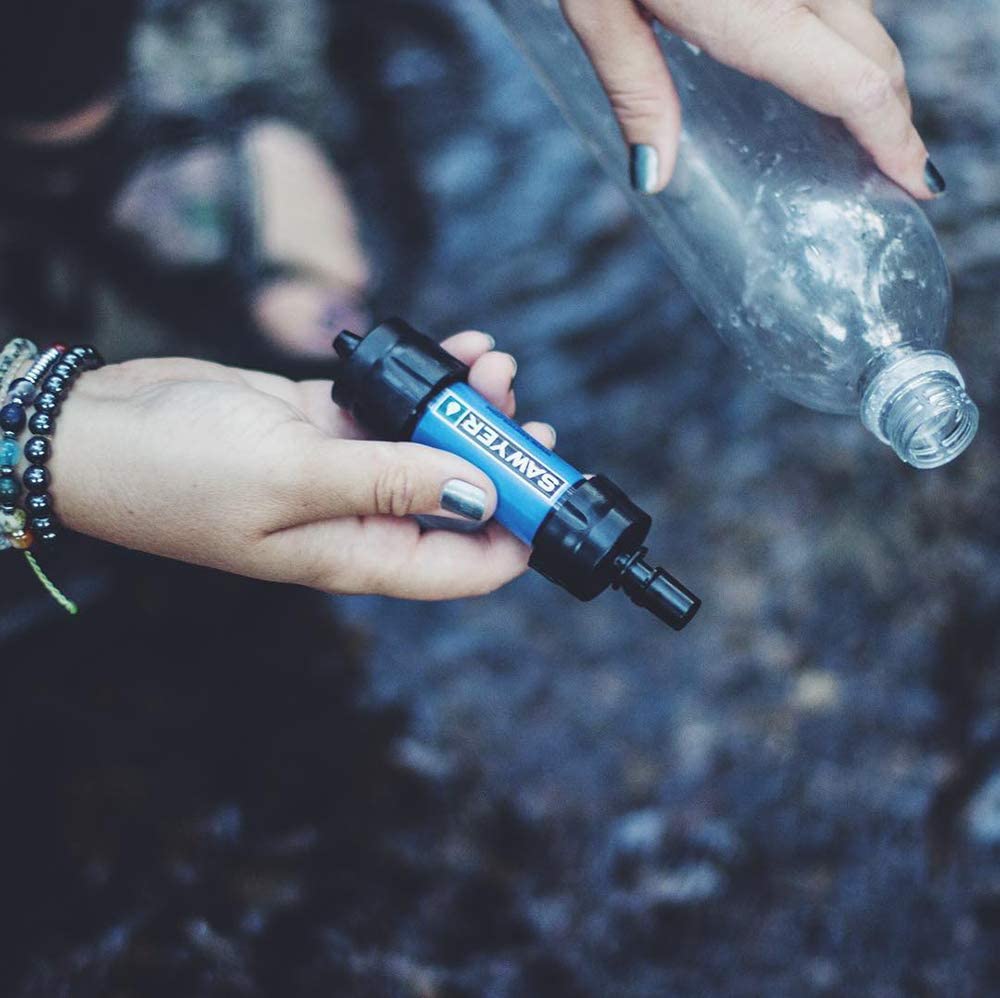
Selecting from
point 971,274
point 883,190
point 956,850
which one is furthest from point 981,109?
point 956,850

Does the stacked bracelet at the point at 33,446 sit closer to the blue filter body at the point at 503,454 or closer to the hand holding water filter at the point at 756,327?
the hand holding water filter at the point at 756,327

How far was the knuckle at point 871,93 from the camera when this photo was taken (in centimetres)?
129

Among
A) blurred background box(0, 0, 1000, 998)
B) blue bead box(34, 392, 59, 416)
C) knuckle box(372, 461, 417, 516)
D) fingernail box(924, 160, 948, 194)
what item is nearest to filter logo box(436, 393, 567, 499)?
knuckle box(372, 461, 417, 516)

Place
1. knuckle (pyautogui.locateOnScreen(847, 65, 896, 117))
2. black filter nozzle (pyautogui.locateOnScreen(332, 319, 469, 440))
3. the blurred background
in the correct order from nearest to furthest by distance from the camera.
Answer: knuckle (pyautogui.locateOnScreen(847, 65, 896, 117)) → black filter nozzle (pyautogui.locateOnScreen(332, 319, 469, 440)) → the blurred background

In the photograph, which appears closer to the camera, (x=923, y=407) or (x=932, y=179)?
(x=923, y=407)

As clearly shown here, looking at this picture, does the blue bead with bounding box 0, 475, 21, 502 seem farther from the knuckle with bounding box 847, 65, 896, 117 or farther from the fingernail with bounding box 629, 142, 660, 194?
the knuckle with bounding box 847, 65, 896, 117

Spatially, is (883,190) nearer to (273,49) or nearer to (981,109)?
(981,109)

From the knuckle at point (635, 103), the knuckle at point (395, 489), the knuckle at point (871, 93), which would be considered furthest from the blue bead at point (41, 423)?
the knuckle at point (871, 93)

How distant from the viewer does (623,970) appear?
1839mm

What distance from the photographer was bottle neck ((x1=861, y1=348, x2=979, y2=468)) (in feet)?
4.33

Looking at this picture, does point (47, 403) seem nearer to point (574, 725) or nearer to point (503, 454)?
point (503, 454)

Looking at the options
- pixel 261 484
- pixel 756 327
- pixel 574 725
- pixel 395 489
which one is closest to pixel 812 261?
pixel 756 327

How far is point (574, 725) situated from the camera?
2.14 m

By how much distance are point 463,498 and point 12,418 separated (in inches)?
28.6
